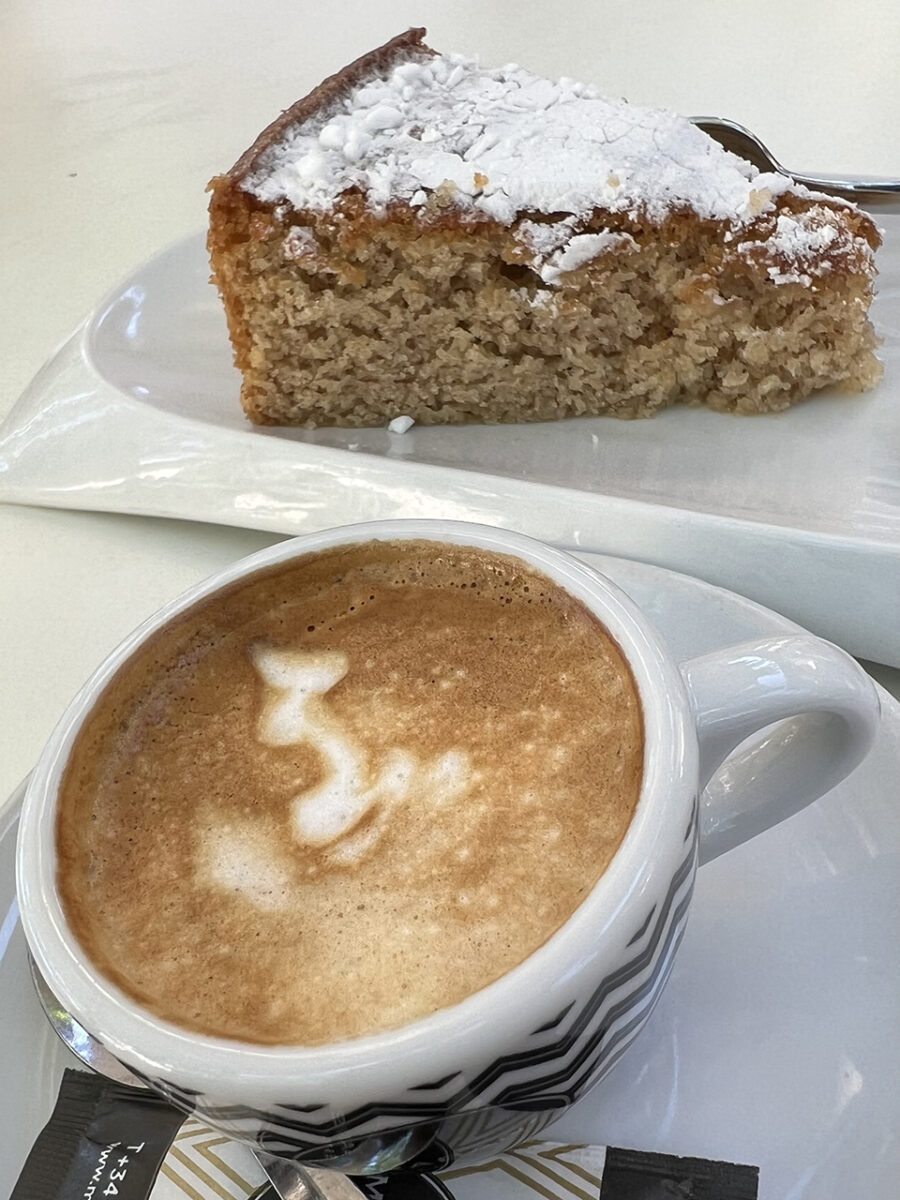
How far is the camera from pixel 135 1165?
52cm

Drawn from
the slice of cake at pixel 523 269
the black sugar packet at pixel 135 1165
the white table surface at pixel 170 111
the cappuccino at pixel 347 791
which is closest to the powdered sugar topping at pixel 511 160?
the slice of cake at pixel 523 269

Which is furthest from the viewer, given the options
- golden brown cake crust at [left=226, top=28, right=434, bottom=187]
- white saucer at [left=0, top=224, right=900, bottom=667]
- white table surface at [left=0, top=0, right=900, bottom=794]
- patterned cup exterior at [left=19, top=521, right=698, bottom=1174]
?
golden brown cake crust at [left=226, top=28, right=434, bottom=187]

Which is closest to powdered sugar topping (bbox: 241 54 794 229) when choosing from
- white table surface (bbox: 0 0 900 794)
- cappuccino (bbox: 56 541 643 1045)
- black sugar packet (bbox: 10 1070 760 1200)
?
white table surface (bbox: 0 0 900 794)

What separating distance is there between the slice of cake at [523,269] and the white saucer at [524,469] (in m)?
0.04

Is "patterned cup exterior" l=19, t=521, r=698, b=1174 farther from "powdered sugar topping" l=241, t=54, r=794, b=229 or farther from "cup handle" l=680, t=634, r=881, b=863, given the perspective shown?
"powdered sugar topping" l=241, t=54, r=794, b=229

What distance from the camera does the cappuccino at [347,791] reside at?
478mm

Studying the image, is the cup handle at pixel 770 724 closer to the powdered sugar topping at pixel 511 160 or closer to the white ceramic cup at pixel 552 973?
the white ceramic cup at pixel 552 973

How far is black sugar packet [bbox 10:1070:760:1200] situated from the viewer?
1.61ft

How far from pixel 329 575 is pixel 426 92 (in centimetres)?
75

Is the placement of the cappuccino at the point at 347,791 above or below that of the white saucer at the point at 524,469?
above

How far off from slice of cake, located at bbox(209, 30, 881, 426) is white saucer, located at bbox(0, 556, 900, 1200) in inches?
20.1

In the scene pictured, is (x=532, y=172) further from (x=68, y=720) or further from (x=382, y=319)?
(x=68, y=720)

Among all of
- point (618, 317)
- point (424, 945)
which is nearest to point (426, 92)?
point (618, 317)

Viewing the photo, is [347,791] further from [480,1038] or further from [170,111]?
[170,111]
